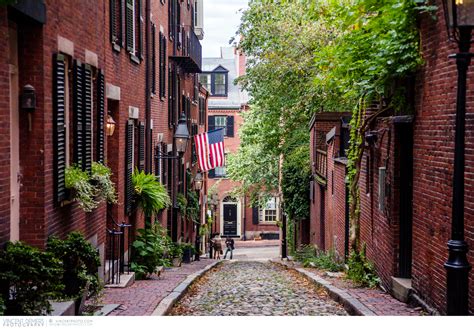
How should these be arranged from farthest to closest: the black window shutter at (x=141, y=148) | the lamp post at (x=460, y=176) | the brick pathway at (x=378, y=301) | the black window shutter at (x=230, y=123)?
the black window shutter at (x=230, y=123)
the black window shutter at (x=141, y=148)
the brick pathway at (x=378, y=301)
the lamp post at (x=460, y=176)

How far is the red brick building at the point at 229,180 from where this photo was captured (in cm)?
3375

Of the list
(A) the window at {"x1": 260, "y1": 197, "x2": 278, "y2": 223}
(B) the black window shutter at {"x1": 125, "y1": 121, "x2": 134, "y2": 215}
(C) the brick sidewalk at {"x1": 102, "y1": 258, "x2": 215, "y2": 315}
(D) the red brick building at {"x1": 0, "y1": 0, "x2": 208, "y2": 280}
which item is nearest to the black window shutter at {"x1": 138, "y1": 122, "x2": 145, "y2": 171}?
(D) the red brick building at {"x1": 0, "y1": 0, "x2": 208, "y2": 280}

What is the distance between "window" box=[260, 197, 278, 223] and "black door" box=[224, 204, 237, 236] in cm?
147

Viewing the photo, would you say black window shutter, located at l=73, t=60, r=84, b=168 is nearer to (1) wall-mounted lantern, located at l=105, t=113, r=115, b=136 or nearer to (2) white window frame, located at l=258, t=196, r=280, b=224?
(1) wall-mounted lantern, located at l=105, t=113, r=115, b=136

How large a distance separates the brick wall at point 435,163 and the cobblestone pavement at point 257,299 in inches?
62.4

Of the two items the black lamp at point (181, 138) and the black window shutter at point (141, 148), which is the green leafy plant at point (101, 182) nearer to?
the black window shutter at point (141, 148)

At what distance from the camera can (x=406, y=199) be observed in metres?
10.7

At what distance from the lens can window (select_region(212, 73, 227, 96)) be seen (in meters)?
31.6

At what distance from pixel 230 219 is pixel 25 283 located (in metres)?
36.9

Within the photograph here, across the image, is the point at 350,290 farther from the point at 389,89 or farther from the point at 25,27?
the point at 25,27

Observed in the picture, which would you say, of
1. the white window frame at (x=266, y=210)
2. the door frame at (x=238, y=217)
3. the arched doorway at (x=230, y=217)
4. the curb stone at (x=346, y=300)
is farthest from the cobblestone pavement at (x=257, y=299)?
the arched doorway at (x=230, y=217)

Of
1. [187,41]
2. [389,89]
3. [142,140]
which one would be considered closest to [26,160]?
[389,89]

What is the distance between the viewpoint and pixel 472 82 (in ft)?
24.8
